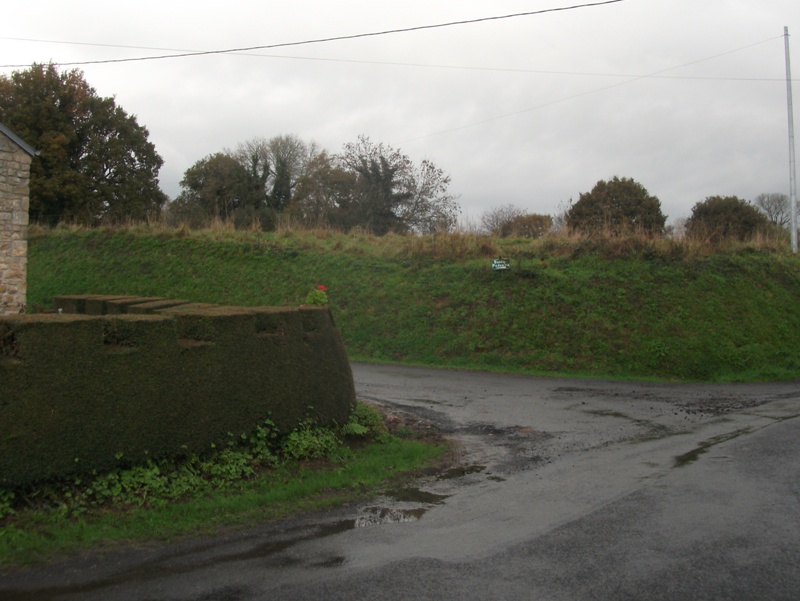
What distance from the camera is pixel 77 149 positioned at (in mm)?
39281

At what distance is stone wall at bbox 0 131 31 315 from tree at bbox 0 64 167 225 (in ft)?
66.8

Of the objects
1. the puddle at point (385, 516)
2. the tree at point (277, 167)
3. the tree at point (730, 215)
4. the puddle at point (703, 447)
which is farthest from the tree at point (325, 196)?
the puddle at point (385, 516)

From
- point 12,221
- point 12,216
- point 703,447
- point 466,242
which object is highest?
point 466,242

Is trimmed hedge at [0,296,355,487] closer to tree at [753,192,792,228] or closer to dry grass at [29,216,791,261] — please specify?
dry grass at [29,216,791,261]

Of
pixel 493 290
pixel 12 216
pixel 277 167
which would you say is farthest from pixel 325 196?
pixel 12 216

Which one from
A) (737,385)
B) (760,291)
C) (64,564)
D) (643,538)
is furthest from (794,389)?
(64,564)

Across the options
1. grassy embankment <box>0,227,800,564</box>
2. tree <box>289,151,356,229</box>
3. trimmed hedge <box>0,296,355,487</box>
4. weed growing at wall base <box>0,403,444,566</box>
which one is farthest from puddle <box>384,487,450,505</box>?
tree <box>289,151,356,229</box>

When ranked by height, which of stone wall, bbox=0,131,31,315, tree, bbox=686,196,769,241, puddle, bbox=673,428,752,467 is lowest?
puddle, bbox=673,428,752,467

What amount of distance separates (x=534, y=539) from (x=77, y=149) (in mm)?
39972

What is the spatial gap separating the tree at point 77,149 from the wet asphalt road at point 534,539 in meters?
32.3

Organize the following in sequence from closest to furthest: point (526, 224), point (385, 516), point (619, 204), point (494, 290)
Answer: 1. point (385, 516)
2. point (494, 290)
3. point (619, 204)
4. point (526, 224)

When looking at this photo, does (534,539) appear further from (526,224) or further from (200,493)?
(526,224)

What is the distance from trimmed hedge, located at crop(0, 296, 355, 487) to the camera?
617cm

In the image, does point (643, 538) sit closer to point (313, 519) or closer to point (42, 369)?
point (313, 519)
